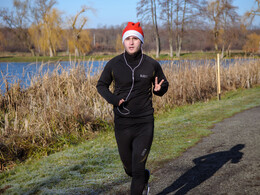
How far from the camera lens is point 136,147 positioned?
2.97 m

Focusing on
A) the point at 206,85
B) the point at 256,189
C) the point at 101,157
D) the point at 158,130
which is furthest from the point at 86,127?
the point at 206,85

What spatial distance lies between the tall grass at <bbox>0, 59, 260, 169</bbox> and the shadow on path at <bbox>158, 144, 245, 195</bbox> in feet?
11.2

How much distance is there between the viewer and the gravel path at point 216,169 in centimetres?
375

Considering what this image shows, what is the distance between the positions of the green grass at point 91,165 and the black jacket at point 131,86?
1382mm

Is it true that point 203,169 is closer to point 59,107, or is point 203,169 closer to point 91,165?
point 91,165

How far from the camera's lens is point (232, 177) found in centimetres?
407

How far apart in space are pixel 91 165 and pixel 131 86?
8.28 feet

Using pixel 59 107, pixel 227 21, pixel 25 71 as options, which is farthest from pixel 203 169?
pixel 227 21

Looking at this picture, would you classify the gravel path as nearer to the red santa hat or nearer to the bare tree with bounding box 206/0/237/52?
the red santa hat

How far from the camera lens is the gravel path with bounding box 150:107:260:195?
3752mm

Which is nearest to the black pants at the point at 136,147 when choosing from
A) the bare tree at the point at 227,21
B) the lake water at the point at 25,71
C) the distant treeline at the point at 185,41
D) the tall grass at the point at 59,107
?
the tall grass at the point at 59,107

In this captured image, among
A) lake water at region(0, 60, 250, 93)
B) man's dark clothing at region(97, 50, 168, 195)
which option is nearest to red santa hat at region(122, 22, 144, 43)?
man's dark clothing at region(97, 50, 168, 195)

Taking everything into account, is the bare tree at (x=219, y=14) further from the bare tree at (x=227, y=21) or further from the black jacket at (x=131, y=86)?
the black jacket at (x=131, y=86)

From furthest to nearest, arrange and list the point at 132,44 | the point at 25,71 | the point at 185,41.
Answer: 1. the point at 185,41
2. the point at 25,71
3. the point at 132,44
